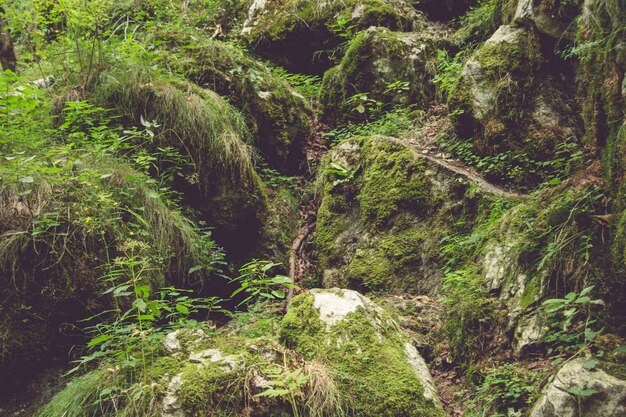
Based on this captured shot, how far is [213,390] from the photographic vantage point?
109 inches

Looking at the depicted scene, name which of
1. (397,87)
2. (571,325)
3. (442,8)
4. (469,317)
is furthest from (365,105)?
(571,325)

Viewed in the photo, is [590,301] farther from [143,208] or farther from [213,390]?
[143,208]

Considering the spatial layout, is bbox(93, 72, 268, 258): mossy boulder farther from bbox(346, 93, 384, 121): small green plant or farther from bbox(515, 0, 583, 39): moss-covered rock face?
bbox(515, 0, 583, 39): moss-covered rock face

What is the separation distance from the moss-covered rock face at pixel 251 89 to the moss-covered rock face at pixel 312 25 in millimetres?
1809

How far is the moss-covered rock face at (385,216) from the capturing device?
16.3 ft

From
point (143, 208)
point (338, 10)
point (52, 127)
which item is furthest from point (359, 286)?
point (338, 10)

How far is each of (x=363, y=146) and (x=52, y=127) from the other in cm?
378

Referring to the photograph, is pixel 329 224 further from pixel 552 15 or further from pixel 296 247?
pixel 552 15

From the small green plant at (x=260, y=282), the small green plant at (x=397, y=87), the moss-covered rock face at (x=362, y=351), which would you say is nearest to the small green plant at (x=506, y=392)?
the moss-covered rock face at (x=362, y=351)

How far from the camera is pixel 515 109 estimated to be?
521 centimetres

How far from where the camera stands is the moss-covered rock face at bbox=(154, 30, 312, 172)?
21.5ft

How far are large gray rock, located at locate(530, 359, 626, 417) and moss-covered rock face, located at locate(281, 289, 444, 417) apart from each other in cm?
79

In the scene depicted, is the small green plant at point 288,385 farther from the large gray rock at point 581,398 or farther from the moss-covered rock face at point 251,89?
the moss-covered rock face at point 251,89

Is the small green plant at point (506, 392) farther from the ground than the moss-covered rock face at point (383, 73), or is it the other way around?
the moss-covered rock face at point (383, 73)
